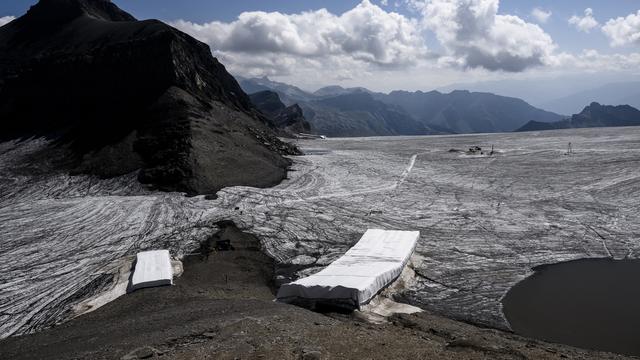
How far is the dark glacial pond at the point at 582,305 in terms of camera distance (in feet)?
45.5

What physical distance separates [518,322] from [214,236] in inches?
607

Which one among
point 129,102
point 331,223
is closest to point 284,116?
point 129,102

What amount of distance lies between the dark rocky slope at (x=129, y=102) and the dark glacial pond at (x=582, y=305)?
23.0 metres

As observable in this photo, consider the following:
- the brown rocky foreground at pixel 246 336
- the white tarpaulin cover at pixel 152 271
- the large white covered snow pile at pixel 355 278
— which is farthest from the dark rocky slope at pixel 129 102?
the brown rocky foreground at pixel 246 336

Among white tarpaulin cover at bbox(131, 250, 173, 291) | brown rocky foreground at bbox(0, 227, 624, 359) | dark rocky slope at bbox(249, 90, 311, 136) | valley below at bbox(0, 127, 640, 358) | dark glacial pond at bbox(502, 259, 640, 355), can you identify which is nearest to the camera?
brown rocky foreground at bbox(0, 227, 624, 359)

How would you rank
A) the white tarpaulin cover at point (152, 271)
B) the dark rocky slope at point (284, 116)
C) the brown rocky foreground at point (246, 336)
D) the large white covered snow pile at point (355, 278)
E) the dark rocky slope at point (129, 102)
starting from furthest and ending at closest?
the dark rocky slope at point (284, 116) < the dark rocky slope at point (129, 102) < the white tarpaulin cover at point (152, 271) < the large white covered snow pile at point (355, 278) < the brown rocky foreground at point (246, 336)

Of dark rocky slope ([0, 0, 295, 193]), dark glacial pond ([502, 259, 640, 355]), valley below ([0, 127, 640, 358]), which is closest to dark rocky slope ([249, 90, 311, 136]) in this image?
dark rocky slope ([0, 0, 295, 193])

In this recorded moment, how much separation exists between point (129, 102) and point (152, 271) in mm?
35271

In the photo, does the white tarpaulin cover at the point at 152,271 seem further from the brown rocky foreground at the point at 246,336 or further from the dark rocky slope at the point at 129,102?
the dark rocky slope at the point at 129,102

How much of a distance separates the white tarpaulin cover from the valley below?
4.93 feet

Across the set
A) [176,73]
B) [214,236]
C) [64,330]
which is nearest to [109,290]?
[64,330]

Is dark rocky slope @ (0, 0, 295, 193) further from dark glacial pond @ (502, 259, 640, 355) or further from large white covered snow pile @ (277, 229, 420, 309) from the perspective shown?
dark glacial pond @ (502, 259, 640, 355)

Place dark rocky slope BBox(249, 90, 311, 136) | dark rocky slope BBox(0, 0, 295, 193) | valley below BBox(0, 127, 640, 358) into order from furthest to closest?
dark rocky slope BBox(249, 90, 311, 136) < dark rocky slope BBox(0, 0, 295, 193) < valley below BBox(0, 127, 640, 358)

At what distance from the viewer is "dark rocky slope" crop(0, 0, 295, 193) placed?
3762 cm
